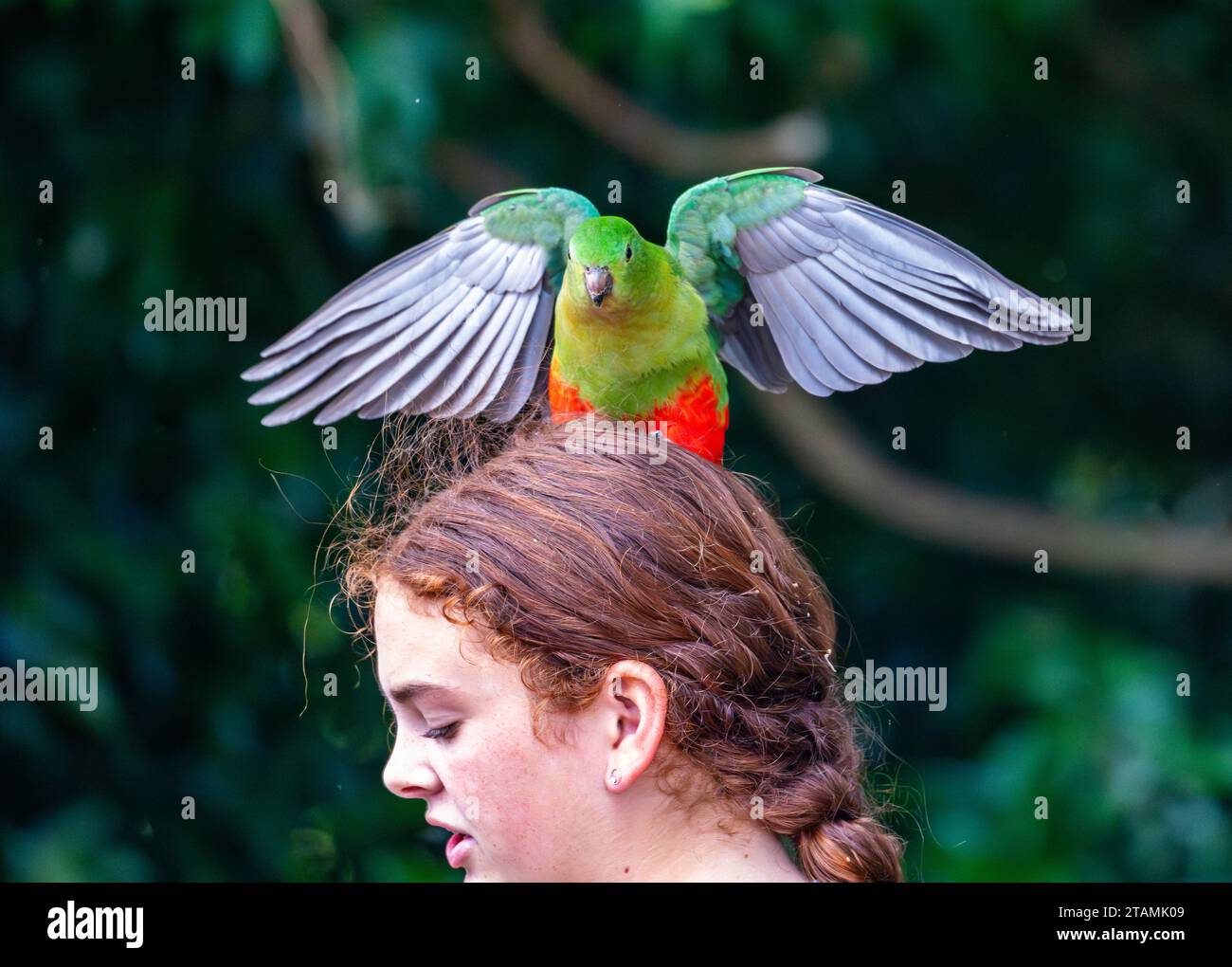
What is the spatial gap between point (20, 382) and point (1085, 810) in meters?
3.29

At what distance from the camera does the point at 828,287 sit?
88.0 inches

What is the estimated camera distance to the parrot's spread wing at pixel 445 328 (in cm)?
227

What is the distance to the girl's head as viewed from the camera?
167cm

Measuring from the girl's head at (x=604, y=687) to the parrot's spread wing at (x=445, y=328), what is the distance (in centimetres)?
46

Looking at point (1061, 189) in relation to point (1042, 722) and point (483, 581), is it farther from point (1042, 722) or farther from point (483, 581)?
point (483, 581)

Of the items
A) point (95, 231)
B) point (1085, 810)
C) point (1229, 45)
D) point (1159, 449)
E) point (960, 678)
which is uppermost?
point (1229, 45)

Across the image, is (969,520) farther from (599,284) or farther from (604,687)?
(604,687)

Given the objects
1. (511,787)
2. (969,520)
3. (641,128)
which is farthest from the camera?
(969,520)

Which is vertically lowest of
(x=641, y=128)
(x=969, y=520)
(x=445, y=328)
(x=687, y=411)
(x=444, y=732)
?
(x=444, y=732)

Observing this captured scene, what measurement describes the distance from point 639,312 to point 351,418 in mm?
1943

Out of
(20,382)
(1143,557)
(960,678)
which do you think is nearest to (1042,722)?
(960,678)

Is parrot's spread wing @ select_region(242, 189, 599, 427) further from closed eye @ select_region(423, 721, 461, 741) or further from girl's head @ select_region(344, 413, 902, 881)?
closed eye @ select_region(423, 721, 461, 741)

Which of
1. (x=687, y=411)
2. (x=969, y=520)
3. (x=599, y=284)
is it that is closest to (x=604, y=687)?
(x=687, y=411)

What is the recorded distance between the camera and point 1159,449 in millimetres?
5211
